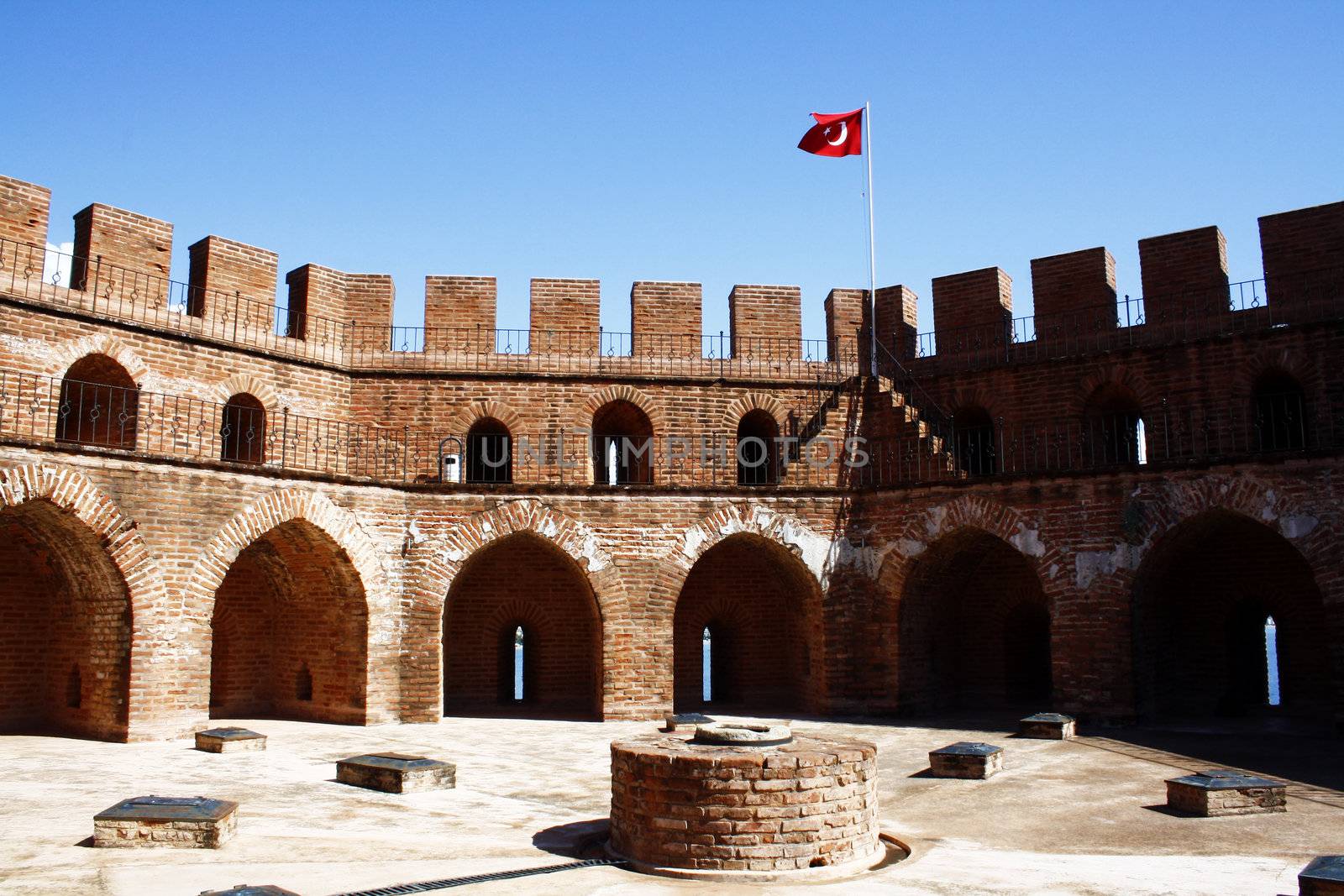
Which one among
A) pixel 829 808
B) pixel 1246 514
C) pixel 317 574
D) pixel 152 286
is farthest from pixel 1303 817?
pixel 152 286

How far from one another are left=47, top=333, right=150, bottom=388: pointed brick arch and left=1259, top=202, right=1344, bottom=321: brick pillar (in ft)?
51.6

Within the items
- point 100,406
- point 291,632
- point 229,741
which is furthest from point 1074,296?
point 100,406

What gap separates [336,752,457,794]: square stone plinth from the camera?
393 inches

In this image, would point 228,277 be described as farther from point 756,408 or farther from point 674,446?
point 756,408

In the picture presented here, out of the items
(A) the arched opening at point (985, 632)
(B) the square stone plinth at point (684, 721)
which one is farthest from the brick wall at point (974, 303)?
(B) the square stone plinth at point (684, 721)

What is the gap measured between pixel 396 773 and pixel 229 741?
3.18 m

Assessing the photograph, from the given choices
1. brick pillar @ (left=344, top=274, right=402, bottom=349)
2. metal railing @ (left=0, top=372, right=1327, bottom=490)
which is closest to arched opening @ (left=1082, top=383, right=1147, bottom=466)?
metal railing @ (left=0, top=372, right=1327, bottom=490)

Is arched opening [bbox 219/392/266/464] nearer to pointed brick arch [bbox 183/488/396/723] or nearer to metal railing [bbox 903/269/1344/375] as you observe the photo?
pointed brick arch [bbox 183/488/396/723]

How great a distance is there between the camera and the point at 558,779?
11031 millimetres

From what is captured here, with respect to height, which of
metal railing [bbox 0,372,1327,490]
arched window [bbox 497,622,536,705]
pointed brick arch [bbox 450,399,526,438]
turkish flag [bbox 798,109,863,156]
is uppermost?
turkish flag [bbox 798,109,863,156]

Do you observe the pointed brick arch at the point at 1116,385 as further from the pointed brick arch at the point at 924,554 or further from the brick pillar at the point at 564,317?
the brick pillar at the point at 564,317

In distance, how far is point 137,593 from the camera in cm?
1305

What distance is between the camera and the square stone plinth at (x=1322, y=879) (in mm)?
6047

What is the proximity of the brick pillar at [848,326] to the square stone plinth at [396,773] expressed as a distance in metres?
10.3
